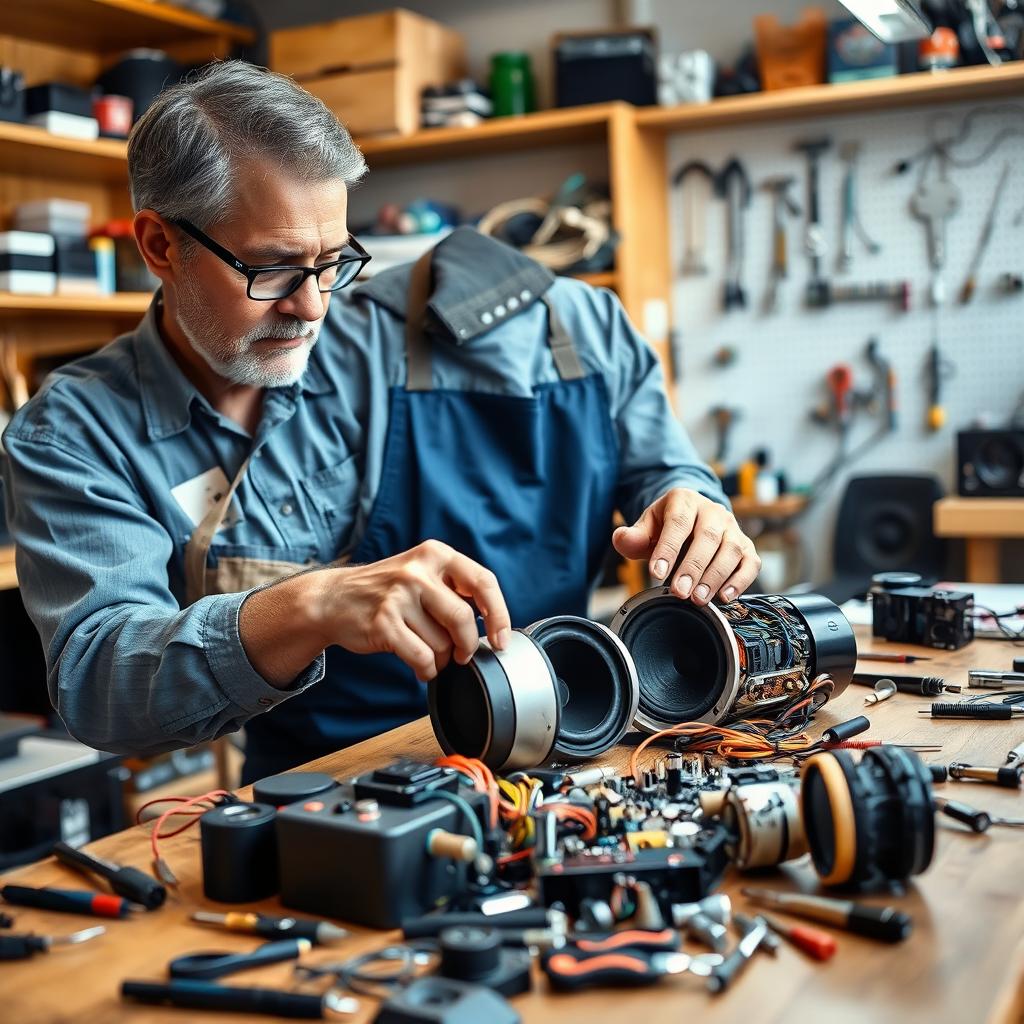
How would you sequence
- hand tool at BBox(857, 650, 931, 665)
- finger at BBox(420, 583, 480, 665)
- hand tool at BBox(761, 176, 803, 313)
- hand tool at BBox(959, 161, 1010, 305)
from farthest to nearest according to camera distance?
hand tool at BBox(761, 176, 803, 313), hand tool at BBox(959, 161, 1010, 305), hand tool at BBox(857, 650, 931, 665), finger at BBox(420, 583, 480, 665)

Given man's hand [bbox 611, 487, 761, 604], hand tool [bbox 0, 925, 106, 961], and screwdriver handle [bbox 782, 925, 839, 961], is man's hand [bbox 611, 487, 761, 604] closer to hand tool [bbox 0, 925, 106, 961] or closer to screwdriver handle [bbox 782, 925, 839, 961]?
screwdriver handle [bbox 782, 925, 839, 961]

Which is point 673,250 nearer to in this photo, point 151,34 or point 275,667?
point 151,34

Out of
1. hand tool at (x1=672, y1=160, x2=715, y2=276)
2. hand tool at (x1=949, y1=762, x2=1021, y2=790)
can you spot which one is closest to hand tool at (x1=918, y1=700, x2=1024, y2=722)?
hand tool at (x1=949, y1=762, x2=1021, y2=790)

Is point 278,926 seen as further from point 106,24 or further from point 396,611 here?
point 106,24

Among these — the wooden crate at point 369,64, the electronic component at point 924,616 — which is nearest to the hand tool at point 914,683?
the electronic component at point 924,616

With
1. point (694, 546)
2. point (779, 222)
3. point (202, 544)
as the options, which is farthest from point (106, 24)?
point (694, 546)

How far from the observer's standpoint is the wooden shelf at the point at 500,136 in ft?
12.3

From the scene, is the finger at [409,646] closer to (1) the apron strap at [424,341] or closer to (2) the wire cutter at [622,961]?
(2) the wire cutter at [622,961]

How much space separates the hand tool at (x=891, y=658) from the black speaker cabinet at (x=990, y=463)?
192cm

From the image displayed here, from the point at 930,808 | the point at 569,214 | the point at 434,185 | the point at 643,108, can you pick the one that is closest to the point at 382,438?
the point at 930,808

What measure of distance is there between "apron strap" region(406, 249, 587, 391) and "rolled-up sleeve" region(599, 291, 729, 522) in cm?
8

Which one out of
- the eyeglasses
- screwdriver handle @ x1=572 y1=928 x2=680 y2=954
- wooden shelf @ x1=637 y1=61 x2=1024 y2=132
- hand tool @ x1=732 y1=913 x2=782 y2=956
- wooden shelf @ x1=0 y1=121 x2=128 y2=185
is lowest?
hand tool @ x1=732 y1=913 x2=782 y2=956

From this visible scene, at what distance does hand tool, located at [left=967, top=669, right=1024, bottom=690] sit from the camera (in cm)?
144

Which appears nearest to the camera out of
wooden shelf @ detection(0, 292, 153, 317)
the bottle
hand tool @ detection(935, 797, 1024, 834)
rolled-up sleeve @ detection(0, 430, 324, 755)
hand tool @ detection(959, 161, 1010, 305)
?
hand tool @ detection(935, 797, 1024, 834)
